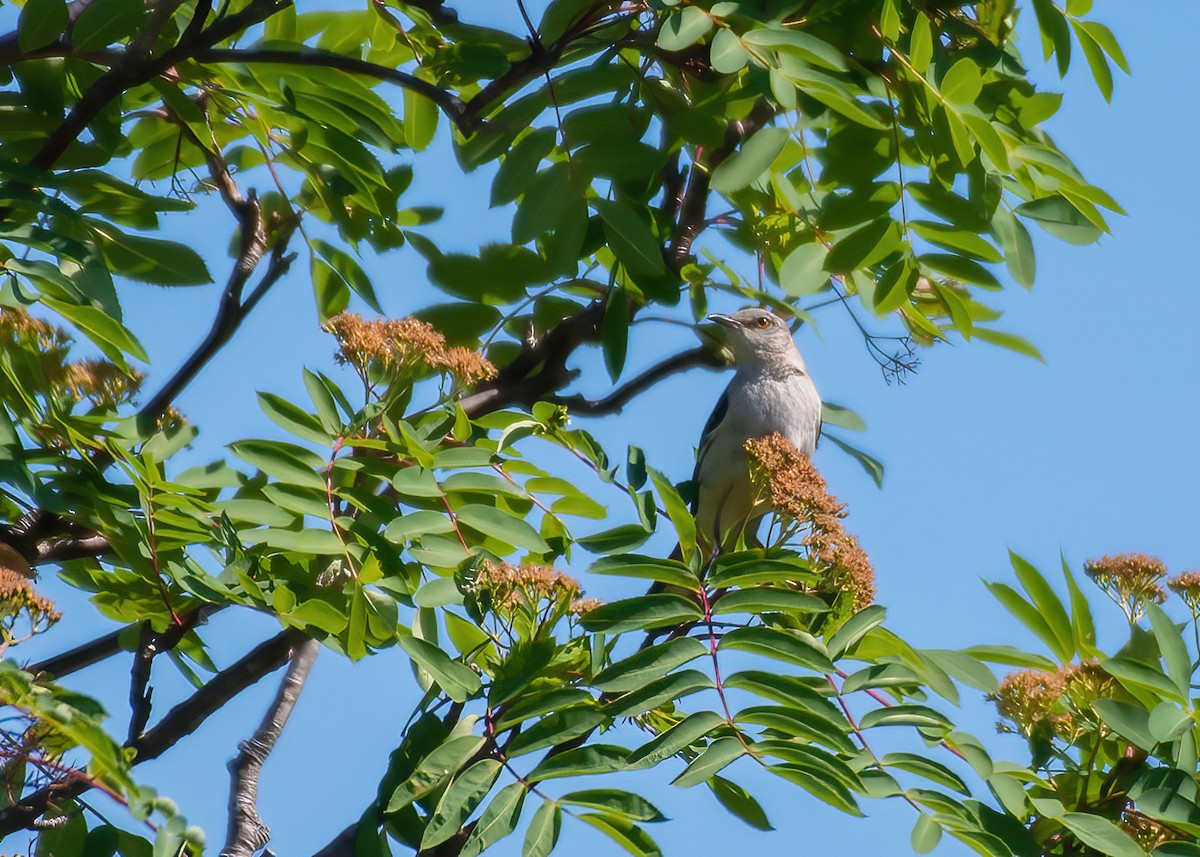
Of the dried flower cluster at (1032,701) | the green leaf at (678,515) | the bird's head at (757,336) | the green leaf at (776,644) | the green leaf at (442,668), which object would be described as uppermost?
the bird's head at (757,336)

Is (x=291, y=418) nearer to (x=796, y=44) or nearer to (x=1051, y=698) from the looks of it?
(x=796, y=44)

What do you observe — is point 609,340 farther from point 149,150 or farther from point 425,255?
point 149,150

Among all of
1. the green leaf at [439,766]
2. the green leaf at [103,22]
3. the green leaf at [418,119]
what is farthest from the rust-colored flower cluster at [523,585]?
the green leaf at [418,119]

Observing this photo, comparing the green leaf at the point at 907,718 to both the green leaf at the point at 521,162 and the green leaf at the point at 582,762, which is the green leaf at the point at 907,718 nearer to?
the green leaf at the point at 582,762

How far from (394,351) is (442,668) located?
3.18 ft

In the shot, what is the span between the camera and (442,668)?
301 centimetres

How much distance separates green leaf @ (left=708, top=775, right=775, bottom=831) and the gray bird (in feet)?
7.83

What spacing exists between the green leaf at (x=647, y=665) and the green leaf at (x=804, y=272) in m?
1.14

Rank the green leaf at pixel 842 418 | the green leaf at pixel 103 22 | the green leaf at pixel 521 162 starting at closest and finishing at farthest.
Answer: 1. the green leaf at pixel 103 22
2. the green leaf at pixel 521 162
3. the green leaf at pixel 842 418

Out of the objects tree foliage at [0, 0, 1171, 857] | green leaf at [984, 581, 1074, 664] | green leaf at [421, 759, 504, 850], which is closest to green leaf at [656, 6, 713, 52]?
tree foliage at [0, 0, 1171, 857]

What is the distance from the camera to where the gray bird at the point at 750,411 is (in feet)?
19.5

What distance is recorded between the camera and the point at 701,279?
4469 millimetres

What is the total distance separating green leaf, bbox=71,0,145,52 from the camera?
3.48 metres

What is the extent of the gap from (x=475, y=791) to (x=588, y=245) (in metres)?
1.78
